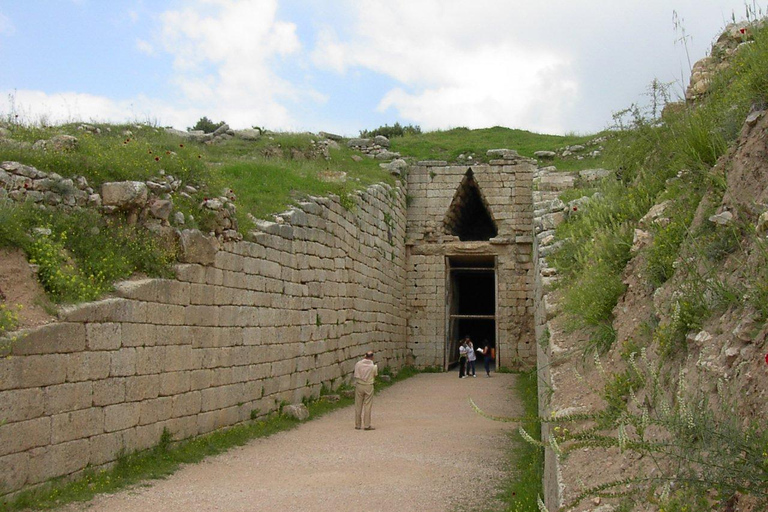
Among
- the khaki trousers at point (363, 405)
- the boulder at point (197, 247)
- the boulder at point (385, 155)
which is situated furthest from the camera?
the boulder at point (385, 155)

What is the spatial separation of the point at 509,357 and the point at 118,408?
1287cm

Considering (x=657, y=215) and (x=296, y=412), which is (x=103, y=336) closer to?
(x=296, y=412)

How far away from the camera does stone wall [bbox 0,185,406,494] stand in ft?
19.6

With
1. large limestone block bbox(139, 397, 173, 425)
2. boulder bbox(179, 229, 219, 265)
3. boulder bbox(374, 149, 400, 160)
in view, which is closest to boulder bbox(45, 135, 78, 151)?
boulder bbox(179, 229, 219, 265)

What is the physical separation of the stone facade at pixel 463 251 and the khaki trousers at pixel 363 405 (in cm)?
848

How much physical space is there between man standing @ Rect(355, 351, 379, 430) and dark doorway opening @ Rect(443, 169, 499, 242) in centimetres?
928

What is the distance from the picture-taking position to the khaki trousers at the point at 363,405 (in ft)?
33.5

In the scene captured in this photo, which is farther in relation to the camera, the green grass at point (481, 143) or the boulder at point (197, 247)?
the green grass at point (481, 143)

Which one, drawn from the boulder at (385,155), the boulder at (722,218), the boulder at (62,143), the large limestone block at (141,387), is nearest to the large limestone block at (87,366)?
the large limestone block at (141,387)

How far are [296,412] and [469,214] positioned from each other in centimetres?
1195

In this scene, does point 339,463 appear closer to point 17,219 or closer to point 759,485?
point 17,219

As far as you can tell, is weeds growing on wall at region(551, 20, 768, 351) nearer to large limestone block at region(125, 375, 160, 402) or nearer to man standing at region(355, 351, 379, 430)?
man standing at region(355, 351, 379, 430)

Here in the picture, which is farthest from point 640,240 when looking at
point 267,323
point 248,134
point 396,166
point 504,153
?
point 504,153

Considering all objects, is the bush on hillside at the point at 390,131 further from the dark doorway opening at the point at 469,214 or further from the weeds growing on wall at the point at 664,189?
→ the weeds growing on wall at the point at 664,189
